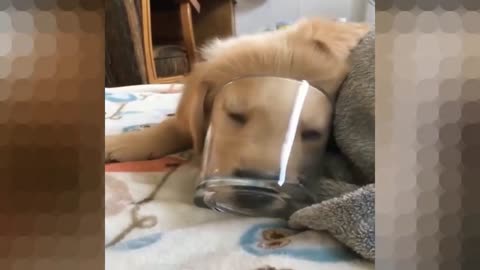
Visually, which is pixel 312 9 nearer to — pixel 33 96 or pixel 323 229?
pixel 323 229

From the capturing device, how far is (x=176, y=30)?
65.4 inches

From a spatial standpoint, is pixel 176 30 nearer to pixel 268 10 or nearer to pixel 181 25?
pixel 181 25

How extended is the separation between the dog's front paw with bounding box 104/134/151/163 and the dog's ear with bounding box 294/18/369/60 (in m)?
0.18

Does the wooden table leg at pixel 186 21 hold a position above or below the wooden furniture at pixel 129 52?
above

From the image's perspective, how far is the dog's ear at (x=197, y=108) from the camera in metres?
0.53

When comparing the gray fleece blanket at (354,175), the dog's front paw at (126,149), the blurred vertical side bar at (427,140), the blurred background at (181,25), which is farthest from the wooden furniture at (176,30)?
the blurred vertical side bar at (427,140)

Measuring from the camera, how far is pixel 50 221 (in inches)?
7.9

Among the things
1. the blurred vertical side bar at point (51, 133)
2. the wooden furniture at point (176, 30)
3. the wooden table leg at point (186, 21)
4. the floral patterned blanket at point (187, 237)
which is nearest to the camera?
the blurred vertical side bar at point (51, 133)

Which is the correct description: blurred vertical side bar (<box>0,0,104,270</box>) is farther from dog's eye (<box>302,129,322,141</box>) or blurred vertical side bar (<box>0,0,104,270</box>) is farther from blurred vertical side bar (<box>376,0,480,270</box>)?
dog's eye (<box>302,129,322,141</box>)

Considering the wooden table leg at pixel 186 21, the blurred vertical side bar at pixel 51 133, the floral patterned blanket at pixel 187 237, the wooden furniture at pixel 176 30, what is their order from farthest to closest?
the wooden table leg at pixel 186 21 < the wooden furniture at pixel 176 30 < the floral patterned blanket at pixel 187 237 < the blurred vertical side bar at pixel 51 133

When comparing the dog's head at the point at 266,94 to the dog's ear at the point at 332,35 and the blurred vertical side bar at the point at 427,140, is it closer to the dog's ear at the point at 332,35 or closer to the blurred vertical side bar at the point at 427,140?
the dog's ear at the point at 332,35

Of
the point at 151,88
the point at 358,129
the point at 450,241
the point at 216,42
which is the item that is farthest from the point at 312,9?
the point at 450,241

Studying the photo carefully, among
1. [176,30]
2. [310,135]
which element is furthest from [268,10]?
[310,135]

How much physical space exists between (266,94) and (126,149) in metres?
0.19
